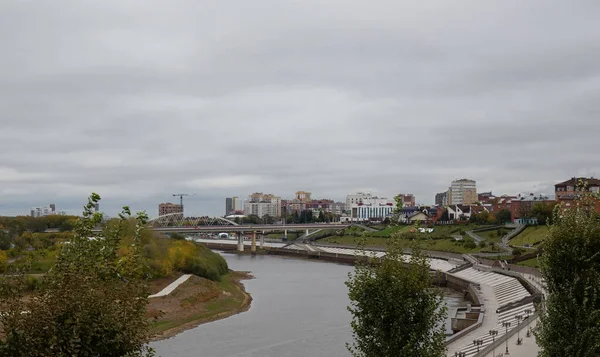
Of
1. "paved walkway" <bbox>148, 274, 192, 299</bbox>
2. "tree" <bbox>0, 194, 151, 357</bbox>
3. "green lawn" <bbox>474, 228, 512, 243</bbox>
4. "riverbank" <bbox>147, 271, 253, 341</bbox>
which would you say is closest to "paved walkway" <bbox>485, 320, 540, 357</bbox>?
"riverbank" <bbox>147, 271, 253, 341</bbox>

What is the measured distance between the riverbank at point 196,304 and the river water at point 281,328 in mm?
906

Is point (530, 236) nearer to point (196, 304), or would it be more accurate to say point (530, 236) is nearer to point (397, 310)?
point (196, 304)

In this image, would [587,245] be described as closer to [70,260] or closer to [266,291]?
[70,260]

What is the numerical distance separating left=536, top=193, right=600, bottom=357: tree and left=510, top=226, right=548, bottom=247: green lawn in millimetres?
66733

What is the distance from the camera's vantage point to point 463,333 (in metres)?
34.4

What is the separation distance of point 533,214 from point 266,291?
169ft

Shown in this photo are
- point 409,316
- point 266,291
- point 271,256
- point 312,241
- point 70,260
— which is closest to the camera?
point 70,260

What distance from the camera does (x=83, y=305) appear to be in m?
9.11

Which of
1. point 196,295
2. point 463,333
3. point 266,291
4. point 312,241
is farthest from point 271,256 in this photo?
point 463,333

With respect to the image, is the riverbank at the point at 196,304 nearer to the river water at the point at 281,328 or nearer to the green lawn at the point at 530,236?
the river water at the point at 281,328

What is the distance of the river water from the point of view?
33.9 metres

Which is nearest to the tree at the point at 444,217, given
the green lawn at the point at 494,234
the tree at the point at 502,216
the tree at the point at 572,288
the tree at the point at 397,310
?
the tree at the point at 502,216

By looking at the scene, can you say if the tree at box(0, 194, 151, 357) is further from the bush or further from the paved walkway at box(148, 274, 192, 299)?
the bush

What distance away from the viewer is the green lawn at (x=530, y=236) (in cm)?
8061
